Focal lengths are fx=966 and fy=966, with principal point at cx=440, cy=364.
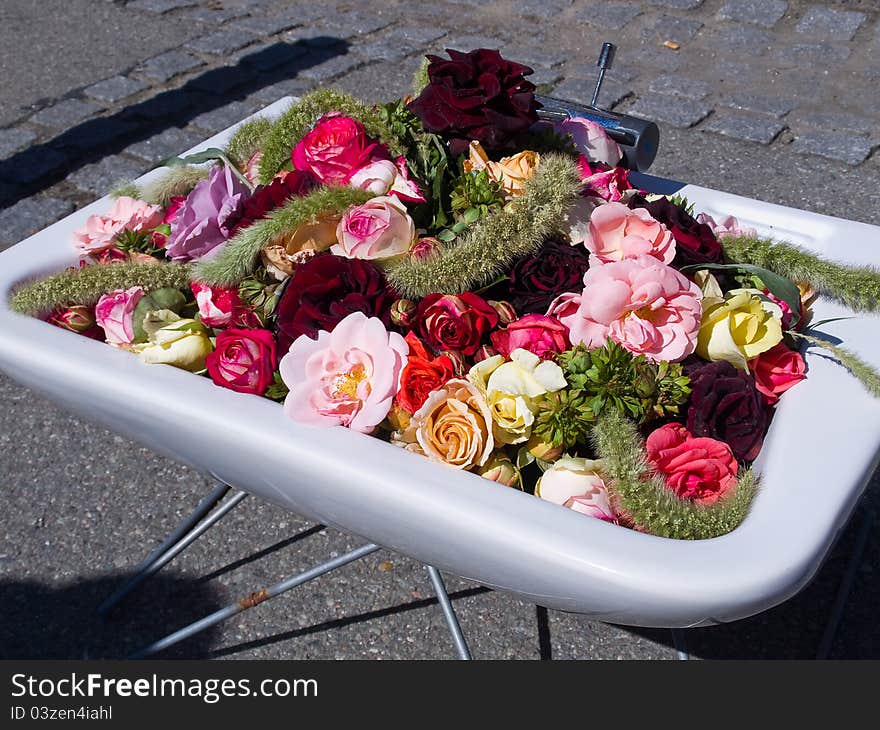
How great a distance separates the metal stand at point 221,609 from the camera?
5.42 feet

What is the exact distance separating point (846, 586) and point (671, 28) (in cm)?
291

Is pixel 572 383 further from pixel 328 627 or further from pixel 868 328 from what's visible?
pixel 328 627

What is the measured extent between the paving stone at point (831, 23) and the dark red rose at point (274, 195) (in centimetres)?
338

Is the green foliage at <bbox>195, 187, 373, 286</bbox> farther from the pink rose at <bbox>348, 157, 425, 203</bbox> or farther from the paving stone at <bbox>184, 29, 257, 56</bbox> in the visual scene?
the paving stone at <bbox>184, 29, 257, 56</bbox>

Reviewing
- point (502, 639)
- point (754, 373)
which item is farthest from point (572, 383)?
point (502, 639)

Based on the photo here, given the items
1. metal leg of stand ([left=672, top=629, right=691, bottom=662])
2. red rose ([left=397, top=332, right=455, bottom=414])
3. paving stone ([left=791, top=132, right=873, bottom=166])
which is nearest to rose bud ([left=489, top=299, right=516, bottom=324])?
red rose ([left=397, top=332, right=455, bottom=414])

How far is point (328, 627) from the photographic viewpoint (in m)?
1.85

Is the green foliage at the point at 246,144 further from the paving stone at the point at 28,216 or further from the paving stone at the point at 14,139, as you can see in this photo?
the paving stone at the point at 14,139

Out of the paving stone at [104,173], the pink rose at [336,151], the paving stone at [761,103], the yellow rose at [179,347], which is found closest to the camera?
the yellow rose at [179,347]

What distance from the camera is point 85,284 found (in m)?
1.28

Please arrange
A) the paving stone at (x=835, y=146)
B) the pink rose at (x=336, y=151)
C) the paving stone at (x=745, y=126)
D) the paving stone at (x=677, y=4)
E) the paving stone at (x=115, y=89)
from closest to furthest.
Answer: the pink rose at (x=336, y=151)
the paving stone at (x=835, y=146)
the paving stone at (x=745, y=126)
the paving stone at (x=115, y=89)
the paving stone at (x=677, y=4)

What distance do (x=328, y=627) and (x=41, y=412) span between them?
1001 mm

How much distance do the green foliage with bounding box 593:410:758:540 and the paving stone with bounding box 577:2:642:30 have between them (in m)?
3.43

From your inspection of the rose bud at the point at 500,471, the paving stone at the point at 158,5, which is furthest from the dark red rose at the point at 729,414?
the paving stone at the point at 158,5
